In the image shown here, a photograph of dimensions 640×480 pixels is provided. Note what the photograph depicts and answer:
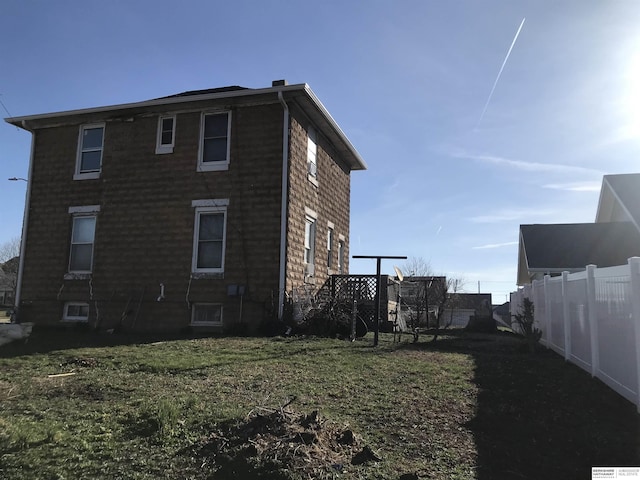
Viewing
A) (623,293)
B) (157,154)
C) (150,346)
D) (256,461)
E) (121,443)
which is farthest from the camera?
(157,154)

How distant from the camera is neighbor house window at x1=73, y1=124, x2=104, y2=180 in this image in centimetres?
1426

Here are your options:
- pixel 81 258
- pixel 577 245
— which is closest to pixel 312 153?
pixel 81 258

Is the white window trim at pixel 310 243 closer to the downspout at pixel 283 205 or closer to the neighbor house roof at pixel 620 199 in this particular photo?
the downspout at pixel 283 205

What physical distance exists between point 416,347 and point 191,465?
6.97 metres

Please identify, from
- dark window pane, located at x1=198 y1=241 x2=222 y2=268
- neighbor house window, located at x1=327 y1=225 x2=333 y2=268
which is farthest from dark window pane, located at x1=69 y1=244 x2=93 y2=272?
neighbor house window, located at x1=327 y1=225 x2=333 y2=268

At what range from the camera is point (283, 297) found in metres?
12.2

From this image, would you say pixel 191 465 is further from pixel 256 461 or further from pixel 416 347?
pixel 416 347

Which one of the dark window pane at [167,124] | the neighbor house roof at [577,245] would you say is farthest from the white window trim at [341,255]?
the neighbor house roof at [577,245]

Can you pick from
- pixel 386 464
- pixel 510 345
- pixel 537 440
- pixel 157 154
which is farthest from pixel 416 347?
pixel 157 154

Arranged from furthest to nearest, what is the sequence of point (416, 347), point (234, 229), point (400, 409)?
point (234, 229) < point (416, 347) < point (400, 409)

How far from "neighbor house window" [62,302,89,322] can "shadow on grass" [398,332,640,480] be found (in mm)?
10731

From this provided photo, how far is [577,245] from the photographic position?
22.3 metres

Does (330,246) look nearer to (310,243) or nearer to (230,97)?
(310,243)

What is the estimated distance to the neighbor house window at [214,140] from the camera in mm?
13273
